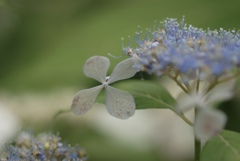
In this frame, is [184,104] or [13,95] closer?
[184,104]

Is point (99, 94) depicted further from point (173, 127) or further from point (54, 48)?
point (54, 48)

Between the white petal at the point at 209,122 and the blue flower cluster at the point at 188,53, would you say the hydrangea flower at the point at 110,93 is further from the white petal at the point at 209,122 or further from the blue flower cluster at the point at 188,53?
the white petal at the point at 209,122

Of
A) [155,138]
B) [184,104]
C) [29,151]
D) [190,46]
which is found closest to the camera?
[184,104]

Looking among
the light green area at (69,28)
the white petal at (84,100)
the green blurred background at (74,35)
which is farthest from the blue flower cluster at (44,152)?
the light green area at (69,28)

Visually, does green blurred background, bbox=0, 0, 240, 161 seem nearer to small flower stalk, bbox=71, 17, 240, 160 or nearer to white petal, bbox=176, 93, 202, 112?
small flower stalk, bbox=71, 17, 240, 160

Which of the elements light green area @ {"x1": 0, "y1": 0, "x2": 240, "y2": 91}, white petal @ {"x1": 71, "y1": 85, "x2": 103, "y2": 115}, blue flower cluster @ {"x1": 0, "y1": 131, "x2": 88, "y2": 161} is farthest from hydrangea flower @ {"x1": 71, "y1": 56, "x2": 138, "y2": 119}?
light green area @ {"x1": 0, "y1": 0, "x2": 240, "y2": 91}

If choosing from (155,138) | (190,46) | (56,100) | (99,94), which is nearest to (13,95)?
(56,100)
